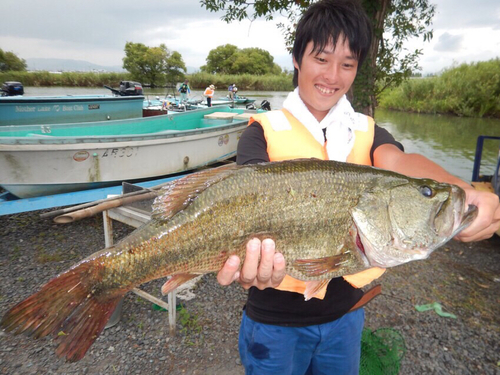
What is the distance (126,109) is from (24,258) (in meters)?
7.22

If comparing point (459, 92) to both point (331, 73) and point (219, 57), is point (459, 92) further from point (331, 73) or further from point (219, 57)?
point (219, 57)

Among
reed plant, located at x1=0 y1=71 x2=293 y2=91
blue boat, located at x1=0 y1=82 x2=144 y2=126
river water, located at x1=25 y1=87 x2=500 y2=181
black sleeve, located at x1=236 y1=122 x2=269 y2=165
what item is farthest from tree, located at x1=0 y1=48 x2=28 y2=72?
black sleeve, located at x1=236 y1=122 x2=269 y2=165

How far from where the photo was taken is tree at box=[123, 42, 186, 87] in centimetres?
6893

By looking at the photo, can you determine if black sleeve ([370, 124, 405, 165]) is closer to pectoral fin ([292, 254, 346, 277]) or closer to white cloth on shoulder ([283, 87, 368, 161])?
white cloth on shoulder ([283, 87, 368, 161])

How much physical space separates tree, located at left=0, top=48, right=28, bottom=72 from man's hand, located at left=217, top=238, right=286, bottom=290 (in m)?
68.0

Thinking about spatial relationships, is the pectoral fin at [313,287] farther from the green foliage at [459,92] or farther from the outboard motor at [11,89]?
the green foliage at [459,92]

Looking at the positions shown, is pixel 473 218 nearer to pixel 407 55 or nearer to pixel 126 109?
pixel 407 55

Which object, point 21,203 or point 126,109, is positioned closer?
point 21,203

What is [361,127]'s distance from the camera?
2.26 meters

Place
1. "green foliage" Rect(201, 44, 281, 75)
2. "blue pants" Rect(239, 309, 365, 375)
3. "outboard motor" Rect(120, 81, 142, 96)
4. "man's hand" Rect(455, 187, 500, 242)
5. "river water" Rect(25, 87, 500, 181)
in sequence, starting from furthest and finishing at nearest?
"green foliage" Rect(201, 44, 281, 75) → "river water" Rect(25, 87, 500, 181) → "outboard motor" Rect(120, 81, 142, 96) → "blue pants" Rect(239, 309, 365, 375) → "man's hand" Rect(455, 187, 500, 242)

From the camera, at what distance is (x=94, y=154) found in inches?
246

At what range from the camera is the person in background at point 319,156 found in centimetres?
195

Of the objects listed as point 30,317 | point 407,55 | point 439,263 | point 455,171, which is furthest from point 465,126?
point 30,317

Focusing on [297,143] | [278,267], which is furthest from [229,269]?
[297,143]
